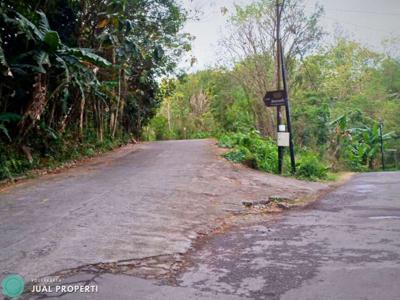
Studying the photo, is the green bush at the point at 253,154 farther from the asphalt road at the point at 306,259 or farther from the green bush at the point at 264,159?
the asphalt road at the point at 306,259

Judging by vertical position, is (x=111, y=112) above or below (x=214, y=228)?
above

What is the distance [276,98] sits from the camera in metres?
12.2

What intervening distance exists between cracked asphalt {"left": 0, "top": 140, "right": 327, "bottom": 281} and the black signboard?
7.15 ft

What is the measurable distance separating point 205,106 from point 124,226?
24235 mm

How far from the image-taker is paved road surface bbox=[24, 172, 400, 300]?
3.78 metres

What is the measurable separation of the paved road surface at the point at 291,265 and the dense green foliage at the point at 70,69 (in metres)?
6.15

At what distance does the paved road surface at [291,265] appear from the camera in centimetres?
378

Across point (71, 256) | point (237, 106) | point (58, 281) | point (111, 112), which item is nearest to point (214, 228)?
point (71, 256)

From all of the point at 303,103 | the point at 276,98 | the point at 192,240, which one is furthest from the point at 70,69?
the point at 303,103

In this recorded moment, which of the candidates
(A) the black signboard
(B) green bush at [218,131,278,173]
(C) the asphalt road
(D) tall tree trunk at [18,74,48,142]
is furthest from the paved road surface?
(D) tall tree trunk at [18,74,48,142]

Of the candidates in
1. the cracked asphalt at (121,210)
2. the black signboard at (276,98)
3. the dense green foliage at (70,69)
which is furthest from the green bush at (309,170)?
the dense green foliage at (70,69)

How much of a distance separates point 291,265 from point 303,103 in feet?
66.8

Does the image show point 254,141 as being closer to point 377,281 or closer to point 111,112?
point 111,112

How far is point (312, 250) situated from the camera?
509 centimetres
